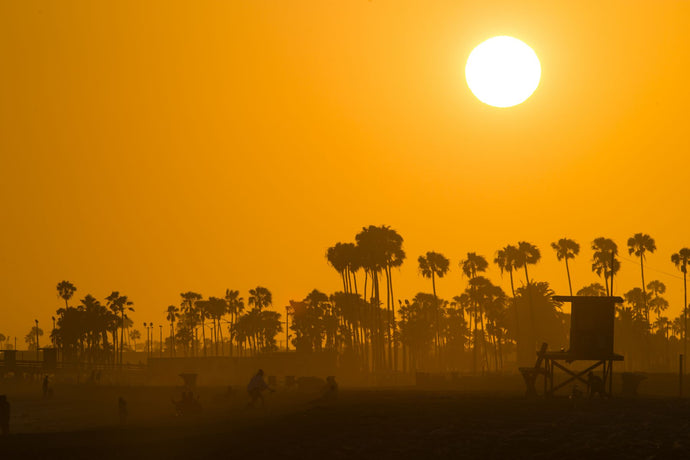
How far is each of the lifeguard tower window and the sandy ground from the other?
2.18 meters

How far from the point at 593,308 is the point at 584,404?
191 inches

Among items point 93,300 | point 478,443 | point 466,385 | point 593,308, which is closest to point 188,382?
point 466,385

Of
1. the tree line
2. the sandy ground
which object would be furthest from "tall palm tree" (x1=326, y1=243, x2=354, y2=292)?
the sandy ground

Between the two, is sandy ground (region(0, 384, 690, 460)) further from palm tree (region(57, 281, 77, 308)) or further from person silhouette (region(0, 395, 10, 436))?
palm tree (region(57, 281, 77, 308))

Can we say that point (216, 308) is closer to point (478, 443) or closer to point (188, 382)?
point (188, 382)

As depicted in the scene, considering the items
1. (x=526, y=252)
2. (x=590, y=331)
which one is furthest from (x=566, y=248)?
(x=590, y=331)

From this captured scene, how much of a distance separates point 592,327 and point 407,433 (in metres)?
13.4

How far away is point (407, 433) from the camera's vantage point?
29.6m

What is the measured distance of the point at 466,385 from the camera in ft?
230

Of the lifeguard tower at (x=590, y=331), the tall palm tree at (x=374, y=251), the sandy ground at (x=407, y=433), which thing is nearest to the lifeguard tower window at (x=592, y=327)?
the lifeguard tower at (x=590, y=331)

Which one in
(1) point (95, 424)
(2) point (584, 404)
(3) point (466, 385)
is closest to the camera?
(2) point (584, 404)

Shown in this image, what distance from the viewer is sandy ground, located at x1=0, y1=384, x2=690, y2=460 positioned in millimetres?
26719

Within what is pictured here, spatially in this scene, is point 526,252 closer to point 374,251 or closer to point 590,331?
point 374,251

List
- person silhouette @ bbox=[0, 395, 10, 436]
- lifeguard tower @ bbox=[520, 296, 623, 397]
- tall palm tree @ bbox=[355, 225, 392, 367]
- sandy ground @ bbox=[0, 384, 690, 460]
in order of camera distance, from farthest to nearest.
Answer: tall palm tree @ bbox=[355, 225, 392, 367] < lifeguard tower @ bbox=[520, 296, 623, 397] < person silhouette @ bbox=[0, 395, 10, 436] < sandy ground @ bbox=[0, 384, 690, 460]
